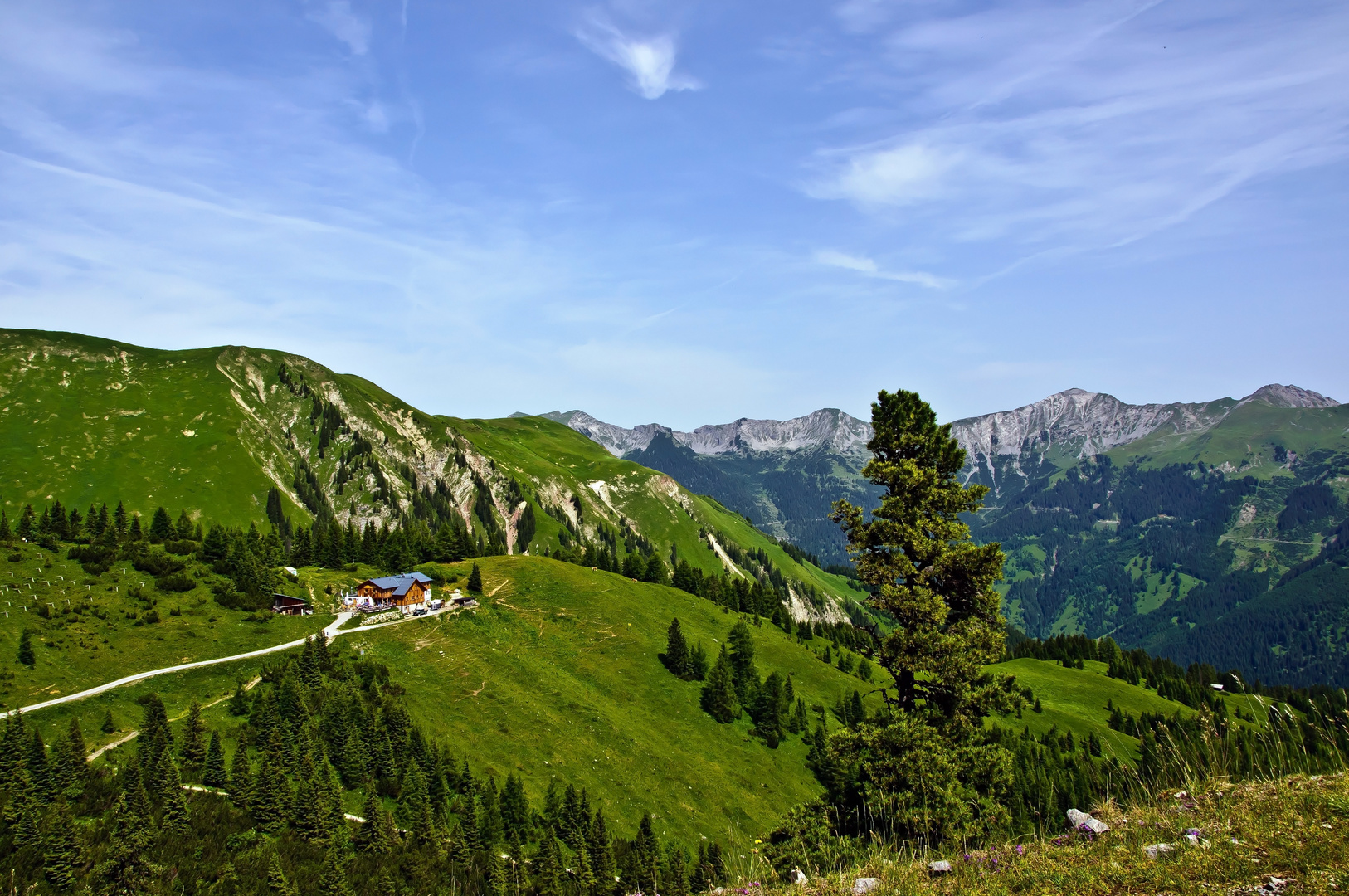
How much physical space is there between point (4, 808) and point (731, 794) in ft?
208

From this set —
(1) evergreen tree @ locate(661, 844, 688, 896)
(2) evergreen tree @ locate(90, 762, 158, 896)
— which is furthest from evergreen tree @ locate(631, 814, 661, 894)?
(2) evergreen tree @ locate(90, 762, 158, 896)

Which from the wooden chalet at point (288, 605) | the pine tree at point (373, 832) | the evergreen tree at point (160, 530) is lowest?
the pine tree at point (373, 832)

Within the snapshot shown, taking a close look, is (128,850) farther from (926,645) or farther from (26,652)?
(926,645)

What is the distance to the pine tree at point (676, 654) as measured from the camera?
104 metres

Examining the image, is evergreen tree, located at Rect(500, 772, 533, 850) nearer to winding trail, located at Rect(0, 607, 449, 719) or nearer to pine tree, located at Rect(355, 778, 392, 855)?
pine tree, located at Rect(355, 778, 392, 855)

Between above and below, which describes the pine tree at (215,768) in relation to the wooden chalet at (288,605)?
below

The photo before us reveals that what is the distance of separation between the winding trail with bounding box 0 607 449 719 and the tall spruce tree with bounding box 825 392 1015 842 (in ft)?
175

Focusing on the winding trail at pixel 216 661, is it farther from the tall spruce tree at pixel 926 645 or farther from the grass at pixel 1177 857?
the grass at pixel 1177 857

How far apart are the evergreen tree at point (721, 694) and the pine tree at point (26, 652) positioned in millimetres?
73844

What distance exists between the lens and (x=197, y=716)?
50.7 metres

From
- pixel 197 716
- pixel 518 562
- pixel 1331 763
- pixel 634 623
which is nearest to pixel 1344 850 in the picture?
pixel 1331 763

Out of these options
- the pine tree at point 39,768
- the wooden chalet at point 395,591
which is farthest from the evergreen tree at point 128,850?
the wooden chalet at point 395,591

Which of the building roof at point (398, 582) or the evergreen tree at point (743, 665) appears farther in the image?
the evergreen tree at point (743, 665)

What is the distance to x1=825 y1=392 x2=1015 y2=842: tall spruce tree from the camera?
75.4 feet
